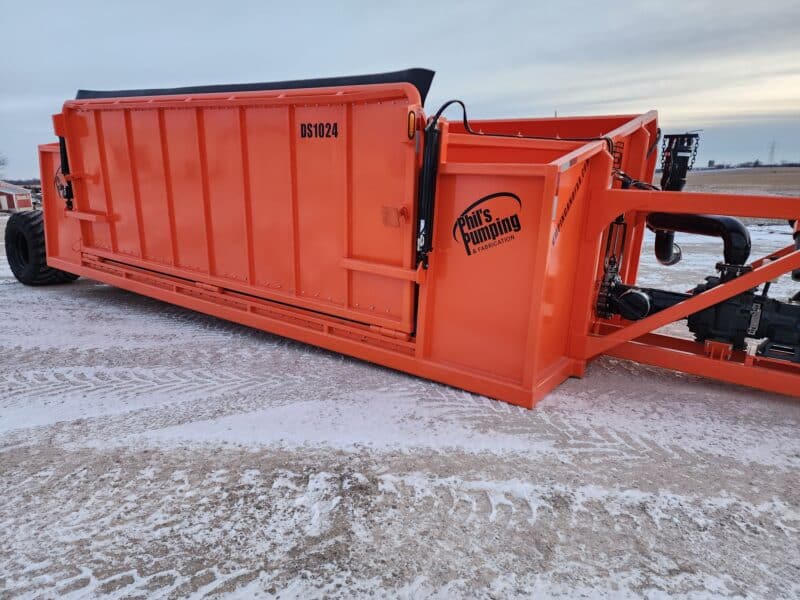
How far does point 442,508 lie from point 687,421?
1.92 metres

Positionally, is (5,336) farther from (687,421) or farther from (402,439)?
(687,421)

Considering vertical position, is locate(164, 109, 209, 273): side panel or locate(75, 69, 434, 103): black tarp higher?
locate(75, 69, 434, 103): black tarp

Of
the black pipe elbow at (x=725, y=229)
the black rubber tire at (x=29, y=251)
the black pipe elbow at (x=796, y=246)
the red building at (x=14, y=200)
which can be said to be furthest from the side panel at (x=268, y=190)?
the red building at (x=14, y=200)

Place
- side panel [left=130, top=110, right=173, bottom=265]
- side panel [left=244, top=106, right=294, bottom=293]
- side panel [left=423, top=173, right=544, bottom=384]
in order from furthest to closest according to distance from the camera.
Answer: side panel [left=130, top=110, right=173, bottom=265]
side panel [left=244, top=106, right=294, bottom=293]
side panel [left=423, top=173, right=544, bottom=384]

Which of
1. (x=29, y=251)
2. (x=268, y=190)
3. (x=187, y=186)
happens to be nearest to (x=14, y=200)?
(x=29, y=251)

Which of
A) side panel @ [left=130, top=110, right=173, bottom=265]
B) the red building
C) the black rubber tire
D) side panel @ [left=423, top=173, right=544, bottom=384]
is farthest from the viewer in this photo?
the red building

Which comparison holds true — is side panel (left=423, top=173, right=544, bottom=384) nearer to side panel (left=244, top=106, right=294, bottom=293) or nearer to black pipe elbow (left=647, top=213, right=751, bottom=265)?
side panel (left=244, top=106, right=294, bottom=293)

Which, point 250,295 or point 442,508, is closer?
point 442,508

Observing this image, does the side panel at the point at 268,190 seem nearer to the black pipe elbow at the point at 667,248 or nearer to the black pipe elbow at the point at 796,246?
the black pipe elbow at the point at 667,248

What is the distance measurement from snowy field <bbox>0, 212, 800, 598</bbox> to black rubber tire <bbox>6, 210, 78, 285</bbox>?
3116mm

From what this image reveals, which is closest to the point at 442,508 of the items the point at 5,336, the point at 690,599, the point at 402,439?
the point at 402,439

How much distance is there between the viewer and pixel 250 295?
4883 millimetres

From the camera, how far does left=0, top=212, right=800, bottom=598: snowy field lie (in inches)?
81.1

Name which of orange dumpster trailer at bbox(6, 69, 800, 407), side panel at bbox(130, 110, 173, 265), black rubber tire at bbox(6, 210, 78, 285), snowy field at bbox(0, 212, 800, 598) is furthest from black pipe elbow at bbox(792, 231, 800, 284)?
black rubber tire at bbox(6, 210, 78, 285)
